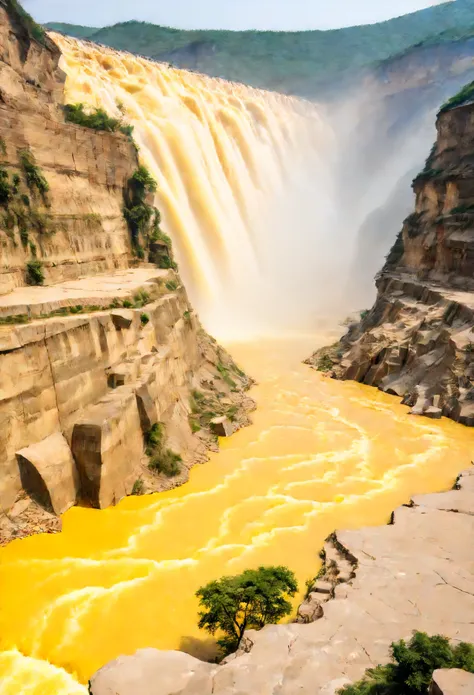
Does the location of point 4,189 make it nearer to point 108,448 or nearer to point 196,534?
point 108,448

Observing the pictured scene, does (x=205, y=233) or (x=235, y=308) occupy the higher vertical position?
(x=205, y=233)

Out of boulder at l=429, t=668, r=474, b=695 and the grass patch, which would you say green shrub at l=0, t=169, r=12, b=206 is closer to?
the grass patch

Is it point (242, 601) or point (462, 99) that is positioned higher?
point (462, 99)

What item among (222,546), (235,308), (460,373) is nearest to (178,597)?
(222,546)

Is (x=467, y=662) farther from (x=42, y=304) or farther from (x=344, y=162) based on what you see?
(x=344, y=162)

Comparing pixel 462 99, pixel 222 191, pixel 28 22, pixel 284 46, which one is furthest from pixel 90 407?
pixel 284 46

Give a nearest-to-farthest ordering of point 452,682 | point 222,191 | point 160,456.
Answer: point 452,682 → point 160,456 → point 222,191
